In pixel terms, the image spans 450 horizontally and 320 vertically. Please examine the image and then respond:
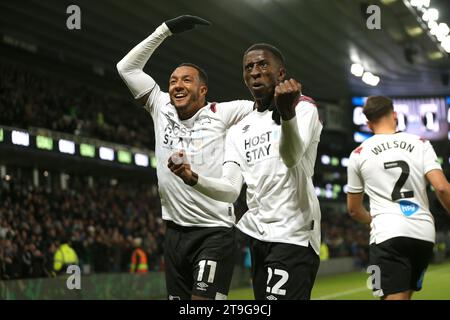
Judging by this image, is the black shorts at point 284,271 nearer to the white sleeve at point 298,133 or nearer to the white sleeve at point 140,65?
the white sleeve at point 298,133

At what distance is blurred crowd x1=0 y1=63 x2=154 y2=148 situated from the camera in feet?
65.5

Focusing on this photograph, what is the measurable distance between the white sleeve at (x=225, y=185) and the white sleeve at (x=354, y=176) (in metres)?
1.00

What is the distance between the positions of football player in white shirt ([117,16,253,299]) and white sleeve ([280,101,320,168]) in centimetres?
96

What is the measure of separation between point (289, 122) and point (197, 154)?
157cm

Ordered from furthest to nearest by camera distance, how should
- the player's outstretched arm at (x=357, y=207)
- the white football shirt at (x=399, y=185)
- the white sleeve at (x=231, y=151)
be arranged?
the player's outstretched arm at (x=357, y=207) → the white football shirt at (x=399, y=185) → the white sleeve at (x=231, y=151)

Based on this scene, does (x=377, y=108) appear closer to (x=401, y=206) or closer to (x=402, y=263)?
(x=401, y=206)

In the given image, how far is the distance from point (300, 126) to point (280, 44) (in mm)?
19257

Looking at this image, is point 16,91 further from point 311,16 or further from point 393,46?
point 393,46

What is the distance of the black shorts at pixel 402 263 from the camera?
504cm

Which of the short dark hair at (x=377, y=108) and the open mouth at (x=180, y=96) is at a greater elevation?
the open mouth at (x=180, y=96)

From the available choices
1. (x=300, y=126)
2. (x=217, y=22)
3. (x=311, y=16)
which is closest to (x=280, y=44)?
(x=311, y=16)

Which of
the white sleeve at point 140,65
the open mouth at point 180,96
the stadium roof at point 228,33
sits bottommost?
the open mouth at point 180,96

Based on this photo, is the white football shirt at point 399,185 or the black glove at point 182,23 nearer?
the white football shirt at point 399,185

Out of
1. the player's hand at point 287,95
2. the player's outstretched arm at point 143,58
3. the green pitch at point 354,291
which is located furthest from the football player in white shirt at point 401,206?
the green pitch at point 354,291
